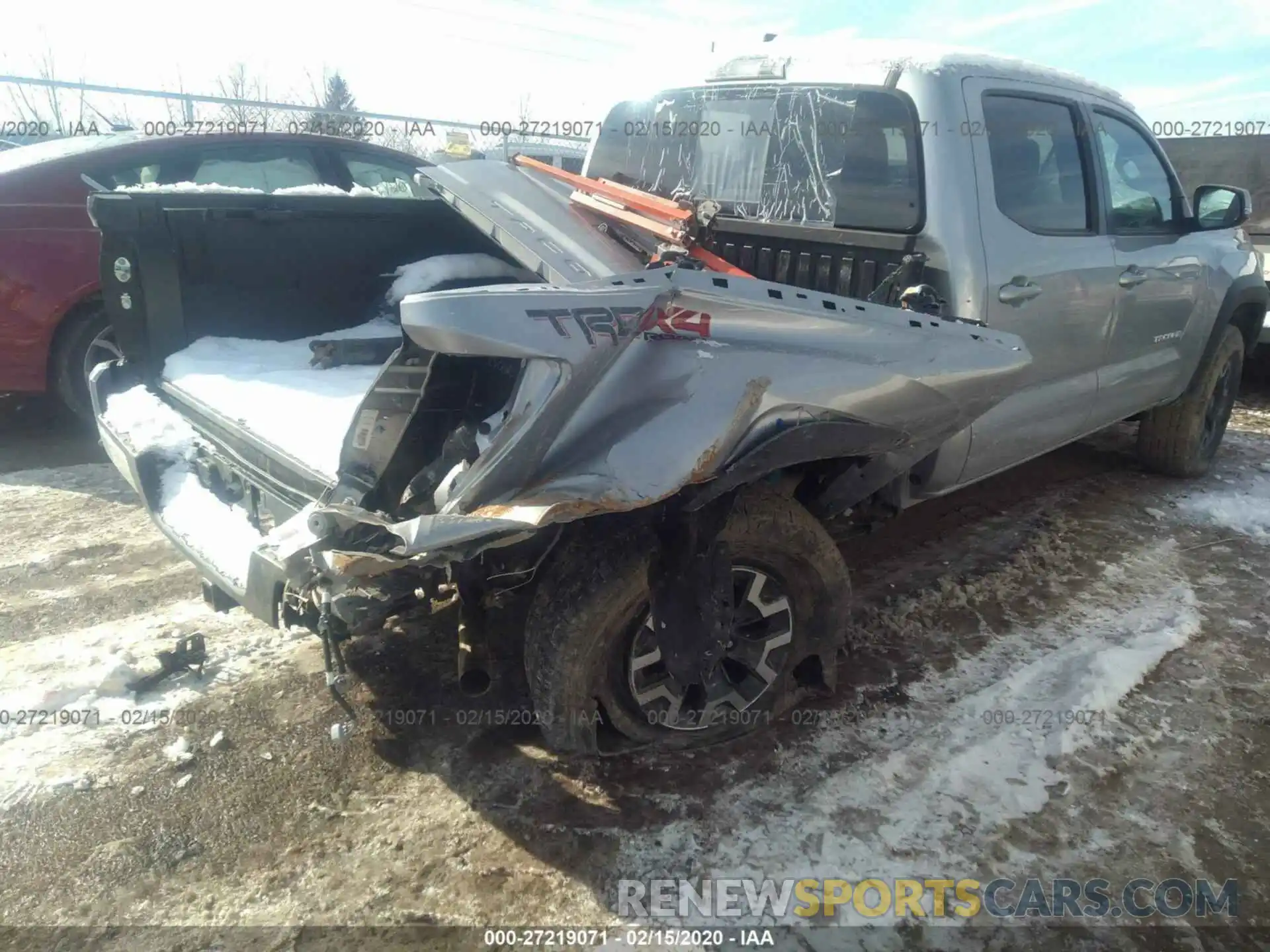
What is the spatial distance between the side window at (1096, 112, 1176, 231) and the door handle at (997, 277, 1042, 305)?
911 millimetres

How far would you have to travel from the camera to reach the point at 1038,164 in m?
3.30

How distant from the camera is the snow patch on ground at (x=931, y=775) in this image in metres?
2.23

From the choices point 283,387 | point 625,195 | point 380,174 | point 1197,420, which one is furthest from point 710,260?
point 380,174

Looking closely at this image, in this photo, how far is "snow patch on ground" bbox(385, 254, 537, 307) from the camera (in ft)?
13.7

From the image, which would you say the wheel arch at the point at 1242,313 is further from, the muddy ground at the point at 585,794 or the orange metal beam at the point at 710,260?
the orange metal beam at the point at 710,260

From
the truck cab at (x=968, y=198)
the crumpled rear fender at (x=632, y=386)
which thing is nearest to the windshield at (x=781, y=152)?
the truck cab at (x=968, y=198)

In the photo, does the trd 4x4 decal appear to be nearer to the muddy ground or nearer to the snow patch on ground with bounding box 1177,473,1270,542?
the muddy ground

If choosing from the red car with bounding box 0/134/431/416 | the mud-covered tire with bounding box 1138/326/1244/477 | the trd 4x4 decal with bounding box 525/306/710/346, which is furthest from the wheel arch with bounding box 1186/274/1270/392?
the red car with bounding box 0/134/431/416

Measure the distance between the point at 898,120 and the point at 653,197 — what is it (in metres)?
0.90

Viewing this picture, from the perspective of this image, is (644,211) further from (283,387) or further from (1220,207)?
(1220,207)

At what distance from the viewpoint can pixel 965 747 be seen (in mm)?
2684

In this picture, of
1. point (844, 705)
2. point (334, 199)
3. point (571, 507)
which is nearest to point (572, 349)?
point (571, 507)

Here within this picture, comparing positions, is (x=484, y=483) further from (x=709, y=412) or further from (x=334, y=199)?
(x=334, y=199)

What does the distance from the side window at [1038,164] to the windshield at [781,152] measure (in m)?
0.36
